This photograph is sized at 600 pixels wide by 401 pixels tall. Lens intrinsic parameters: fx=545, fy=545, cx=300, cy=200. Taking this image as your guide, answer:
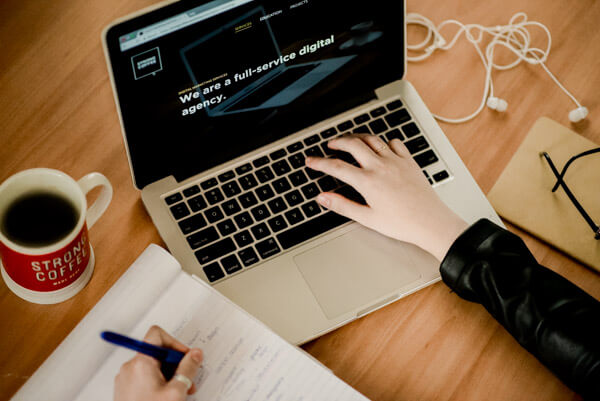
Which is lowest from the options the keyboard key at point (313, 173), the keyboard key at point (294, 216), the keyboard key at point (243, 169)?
the keyboard key at point (294, 216)

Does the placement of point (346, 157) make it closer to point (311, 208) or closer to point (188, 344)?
point (311, 208)

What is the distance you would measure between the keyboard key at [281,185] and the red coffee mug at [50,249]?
225 mm

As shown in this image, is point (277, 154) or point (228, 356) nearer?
point (228, 356)

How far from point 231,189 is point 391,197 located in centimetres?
22

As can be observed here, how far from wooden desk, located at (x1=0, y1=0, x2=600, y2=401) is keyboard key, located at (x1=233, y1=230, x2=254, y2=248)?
0.41 feet

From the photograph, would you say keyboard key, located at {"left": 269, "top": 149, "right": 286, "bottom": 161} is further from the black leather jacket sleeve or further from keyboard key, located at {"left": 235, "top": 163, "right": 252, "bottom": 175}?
the black leather jacket sleeve

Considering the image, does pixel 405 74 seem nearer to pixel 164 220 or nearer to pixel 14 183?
pixel 164 220

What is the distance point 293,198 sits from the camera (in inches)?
30.5

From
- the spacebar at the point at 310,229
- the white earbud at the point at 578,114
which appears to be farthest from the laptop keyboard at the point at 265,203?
the white earbud at the point at 578,114

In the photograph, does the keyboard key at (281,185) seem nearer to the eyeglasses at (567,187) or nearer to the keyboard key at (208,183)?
the keyboard key at (208,183)

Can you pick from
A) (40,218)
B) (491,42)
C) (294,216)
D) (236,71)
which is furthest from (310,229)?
(491,42)

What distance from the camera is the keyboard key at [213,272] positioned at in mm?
724

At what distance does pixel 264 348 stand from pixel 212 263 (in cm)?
14

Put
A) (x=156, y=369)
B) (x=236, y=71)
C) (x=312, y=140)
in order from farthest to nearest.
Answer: (x=312, y=140)
(x=236, y=71)
(x=156, y=369)
